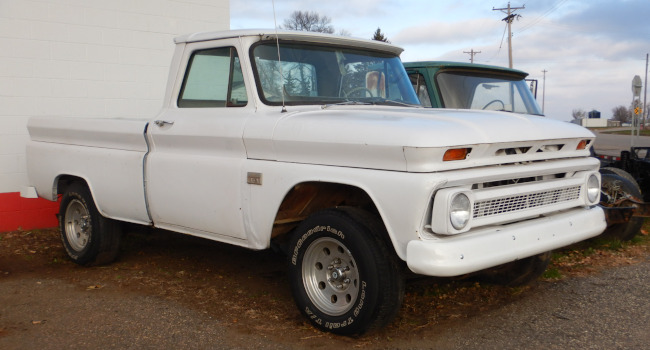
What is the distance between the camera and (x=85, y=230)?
628 cm

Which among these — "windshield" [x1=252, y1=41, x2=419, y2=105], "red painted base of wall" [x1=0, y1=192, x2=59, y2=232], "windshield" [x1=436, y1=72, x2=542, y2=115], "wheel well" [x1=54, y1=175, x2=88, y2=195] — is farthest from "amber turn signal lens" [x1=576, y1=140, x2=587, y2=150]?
"red painted base of wall" [x1=0, y1=192, x2=59, y2=232]

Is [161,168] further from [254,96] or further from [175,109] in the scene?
[254,96]

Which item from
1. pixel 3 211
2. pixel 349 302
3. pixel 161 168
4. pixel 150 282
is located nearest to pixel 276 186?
pixel 349 302

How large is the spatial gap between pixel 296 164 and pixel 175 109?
157 cm

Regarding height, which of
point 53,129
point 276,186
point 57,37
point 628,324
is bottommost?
point 628,324

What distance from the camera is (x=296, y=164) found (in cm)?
427

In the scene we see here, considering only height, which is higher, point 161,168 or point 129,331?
point 161,168

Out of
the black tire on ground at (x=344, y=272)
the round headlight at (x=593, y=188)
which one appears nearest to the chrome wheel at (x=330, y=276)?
the black tire on ground at (x=344, y=272)

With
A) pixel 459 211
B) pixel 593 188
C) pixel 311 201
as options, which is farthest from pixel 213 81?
pixel 593 188

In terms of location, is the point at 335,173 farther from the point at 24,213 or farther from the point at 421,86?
the point at 24,213

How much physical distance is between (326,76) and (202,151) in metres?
1.11

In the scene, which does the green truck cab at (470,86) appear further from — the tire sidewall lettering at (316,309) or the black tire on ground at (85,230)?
the black tire on ground at (85,230)

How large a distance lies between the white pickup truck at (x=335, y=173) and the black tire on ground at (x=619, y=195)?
2078 mm

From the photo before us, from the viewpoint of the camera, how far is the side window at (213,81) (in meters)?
4.93
